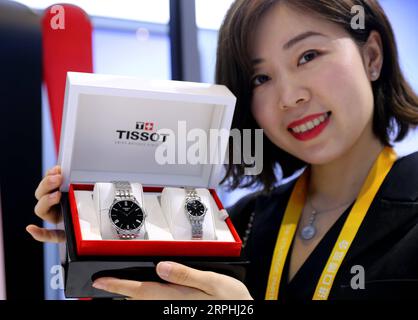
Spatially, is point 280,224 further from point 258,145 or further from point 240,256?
point 240,256

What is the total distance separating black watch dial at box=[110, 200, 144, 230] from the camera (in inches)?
42.5

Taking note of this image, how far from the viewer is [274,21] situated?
133 centimetres

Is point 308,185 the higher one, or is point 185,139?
point 185,139

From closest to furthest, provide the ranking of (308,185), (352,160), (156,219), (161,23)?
1. (156,219)
2. (352,160)
3. (308,185)
4. (161,23)

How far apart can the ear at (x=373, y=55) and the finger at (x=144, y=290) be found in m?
0.78

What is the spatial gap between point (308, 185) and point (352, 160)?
20cm

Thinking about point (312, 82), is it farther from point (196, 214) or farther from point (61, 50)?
point (61, 50)

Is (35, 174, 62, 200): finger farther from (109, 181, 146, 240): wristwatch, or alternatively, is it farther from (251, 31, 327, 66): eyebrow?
(251, 31, 327, 66): eyebrow

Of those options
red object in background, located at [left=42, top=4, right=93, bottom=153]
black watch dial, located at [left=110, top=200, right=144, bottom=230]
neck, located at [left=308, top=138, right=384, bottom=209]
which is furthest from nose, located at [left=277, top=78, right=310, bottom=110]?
red object in background, located at [left=42, top=4, right=93, bottom=153]

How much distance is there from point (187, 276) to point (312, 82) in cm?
58

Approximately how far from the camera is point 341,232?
1317 millimetres

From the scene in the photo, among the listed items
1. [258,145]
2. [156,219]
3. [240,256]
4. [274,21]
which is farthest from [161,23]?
[240,256]

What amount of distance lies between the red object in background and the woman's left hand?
0.85m

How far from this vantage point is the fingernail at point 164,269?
0.98 metres
